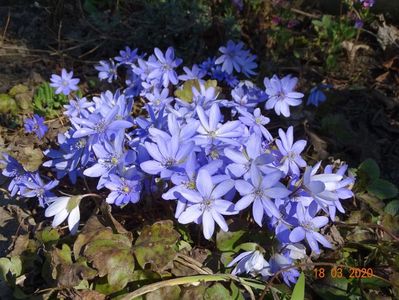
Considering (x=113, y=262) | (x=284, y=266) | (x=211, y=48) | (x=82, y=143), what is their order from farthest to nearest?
(x=211, y=48), (x=82, y=143), (x=284, y=266), (x=113, y=262)

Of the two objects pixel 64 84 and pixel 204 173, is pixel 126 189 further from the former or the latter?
pixel 64 84

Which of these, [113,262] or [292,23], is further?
[292,23]

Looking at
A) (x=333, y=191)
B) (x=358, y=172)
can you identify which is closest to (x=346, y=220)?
(x=358, y=172)

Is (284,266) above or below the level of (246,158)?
below

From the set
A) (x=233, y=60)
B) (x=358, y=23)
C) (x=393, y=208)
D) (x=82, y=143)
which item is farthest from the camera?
(x=358, y=23)

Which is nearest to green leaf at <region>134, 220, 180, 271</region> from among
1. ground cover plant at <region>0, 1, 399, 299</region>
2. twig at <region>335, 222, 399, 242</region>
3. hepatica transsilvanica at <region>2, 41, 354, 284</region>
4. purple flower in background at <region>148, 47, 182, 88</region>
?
ground cover plant at <region>0, 1, 399, 299</region>

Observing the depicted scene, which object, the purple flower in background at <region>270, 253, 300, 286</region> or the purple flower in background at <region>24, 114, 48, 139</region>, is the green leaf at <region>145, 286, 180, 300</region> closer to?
the purple flower in background at <region>270, 253, 300, 286</region>

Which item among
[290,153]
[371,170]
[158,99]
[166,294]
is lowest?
[166,294]

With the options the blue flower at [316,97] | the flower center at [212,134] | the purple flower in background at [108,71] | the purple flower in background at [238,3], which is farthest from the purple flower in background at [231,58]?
the flower center at [212,134]

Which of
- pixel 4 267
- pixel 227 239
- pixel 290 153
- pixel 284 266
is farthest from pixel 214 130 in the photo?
pixel 4 267
